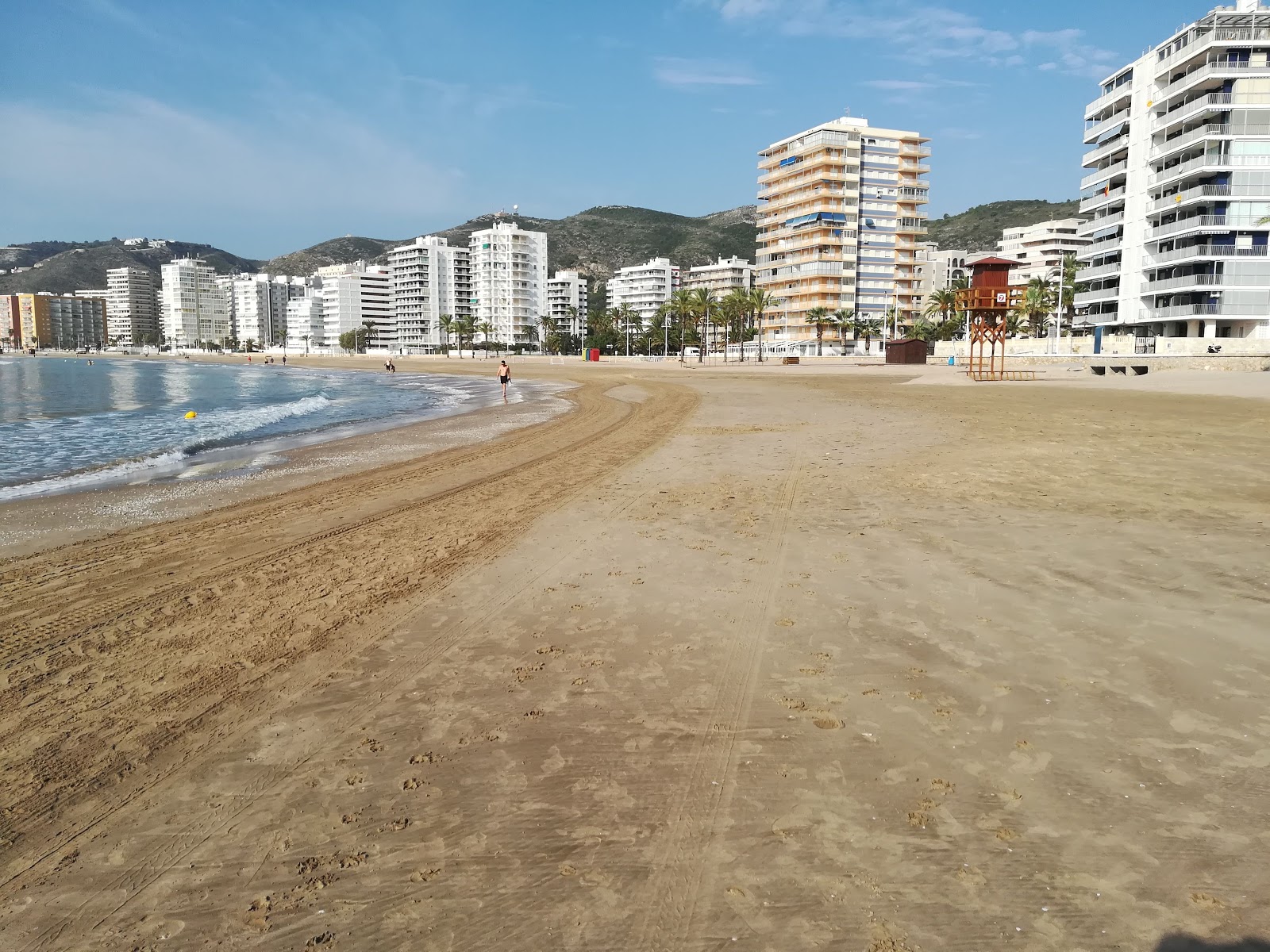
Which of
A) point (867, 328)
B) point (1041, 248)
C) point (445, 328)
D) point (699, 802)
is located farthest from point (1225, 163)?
point (445, 328)

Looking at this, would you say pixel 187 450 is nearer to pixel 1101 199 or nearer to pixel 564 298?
pixel 1101 199

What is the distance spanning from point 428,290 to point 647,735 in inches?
7580

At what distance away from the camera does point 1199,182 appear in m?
64.9

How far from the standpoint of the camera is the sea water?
16.1 meters

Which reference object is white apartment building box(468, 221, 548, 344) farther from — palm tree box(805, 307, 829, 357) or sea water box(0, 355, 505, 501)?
sea water box(0, 355, 505, 501)

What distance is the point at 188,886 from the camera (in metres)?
3.08

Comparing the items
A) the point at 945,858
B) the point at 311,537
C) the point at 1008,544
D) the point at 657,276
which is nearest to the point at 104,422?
the point at 311,537

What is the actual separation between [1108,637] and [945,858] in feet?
Answer: 10.2

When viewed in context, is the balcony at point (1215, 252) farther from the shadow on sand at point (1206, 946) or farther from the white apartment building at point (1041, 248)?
the white apartment building at point (1041, 248)

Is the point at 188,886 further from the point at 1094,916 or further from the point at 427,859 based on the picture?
the point at 1094,916

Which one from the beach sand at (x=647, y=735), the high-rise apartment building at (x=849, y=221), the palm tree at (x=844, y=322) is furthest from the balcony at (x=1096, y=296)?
the beach sand at (x=647, y=735)

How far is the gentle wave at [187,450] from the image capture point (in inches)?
547

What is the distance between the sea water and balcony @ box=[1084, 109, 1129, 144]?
66418 millimetres

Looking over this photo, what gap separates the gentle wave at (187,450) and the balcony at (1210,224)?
6880 centimetres
